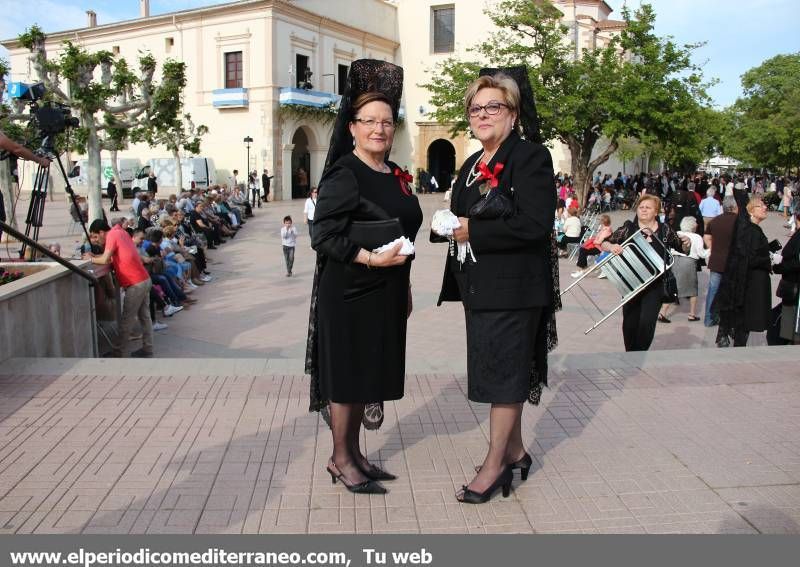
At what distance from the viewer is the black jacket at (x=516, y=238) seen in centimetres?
324

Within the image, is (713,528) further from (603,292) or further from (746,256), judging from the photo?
(603,292)

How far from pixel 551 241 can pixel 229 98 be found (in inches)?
1412

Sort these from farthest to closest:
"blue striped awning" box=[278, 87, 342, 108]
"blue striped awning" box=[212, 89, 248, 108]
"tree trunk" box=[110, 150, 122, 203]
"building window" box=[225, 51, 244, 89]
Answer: "building window" box=[225, 51, 244, 89] → "blue striped awning" box=[212, 89, 248, 108] → "blue striped awning" box=[278, 87, 342, 108] → "tree trunk" box=[110, 150, 122, 203]

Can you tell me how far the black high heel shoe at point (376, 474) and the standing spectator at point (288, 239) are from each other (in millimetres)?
10325

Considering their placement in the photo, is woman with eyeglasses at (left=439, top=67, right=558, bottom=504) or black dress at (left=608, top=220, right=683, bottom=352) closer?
woman with eyeglasses at (left=439, top=67, right=558, bottom=504)

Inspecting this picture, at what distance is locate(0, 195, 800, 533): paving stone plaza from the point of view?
131 inches

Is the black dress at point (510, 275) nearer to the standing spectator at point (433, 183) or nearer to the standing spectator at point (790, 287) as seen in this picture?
the standing spectator at point (790, 287)

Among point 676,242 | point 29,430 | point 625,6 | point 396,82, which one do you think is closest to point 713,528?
point 396,82

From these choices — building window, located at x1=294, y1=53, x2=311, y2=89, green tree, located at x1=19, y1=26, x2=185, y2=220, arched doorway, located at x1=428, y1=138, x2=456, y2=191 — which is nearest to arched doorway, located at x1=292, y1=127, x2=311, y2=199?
building window, located at x1=294, y1=53, x2=311, y2=89

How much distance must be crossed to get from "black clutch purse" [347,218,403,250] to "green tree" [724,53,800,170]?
40.9 meters

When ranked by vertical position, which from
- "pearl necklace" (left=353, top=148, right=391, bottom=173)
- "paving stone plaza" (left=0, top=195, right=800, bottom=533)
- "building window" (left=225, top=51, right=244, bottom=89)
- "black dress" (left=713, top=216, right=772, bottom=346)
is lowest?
"paving stone plaza" (left=0, top=195, right=800, bottom=533)

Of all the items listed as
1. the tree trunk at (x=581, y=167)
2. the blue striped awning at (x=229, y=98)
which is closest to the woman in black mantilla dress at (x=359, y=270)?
the tree trunk at (x=581, y=167)

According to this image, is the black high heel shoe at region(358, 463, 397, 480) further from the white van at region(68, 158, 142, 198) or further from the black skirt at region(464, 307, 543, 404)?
the white van at region(68, 158, 142, 198)

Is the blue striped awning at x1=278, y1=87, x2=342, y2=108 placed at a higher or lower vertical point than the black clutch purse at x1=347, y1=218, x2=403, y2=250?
higher
